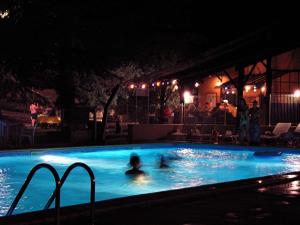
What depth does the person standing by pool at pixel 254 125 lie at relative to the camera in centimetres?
1877

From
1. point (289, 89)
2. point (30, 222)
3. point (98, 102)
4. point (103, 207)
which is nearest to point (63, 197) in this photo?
point (103, 207)

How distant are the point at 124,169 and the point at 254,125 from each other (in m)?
5.97

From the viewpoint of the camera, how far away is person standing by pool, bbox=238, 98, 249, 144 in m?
18.9

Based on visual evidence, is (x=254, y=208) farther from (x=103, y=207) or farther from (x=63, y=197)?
(x=63, y=197)

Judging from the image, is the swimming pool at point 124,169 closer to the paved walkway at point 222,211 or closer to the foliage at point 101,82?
the paved walkway at point 222,211

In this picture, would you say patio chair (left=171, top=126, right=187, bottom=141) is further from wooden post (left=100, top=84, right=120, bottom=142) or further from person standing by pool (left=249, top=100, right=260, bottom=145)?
person standing by pool (left=249, top=100, right=260, bottom=145)

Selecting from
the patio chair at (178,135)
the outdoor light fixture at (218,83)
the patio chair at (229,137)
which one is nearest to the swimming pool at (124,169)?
the patio chair at (229,137)

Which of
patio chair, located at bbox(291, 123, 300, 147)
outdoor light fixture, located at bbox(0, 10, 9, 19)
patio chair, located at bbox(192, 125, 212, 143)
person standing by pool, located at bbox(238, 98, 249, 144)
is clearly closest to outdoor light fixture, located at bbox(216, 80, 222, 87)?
patio chair, located at bbox(192, 125, 212, 143)

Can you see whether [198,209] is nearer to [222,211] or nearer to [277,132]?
[222,211]

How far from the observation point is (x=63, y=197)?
1084cm

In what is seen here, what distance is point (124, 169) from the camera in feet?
49.4

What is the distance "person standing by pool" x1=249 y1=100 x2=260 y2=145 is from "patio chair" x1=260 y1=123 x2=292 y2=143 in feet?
4.69

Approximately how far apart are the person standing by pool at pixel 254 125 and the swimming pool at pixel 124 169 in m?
0.72

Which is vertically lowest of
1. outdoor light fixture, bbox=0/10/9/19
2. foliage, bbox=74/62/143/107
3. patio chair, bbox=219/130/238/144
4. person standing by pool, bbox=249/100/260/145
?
patio chair, bbox=219/130/238/144
